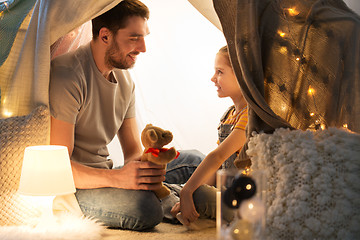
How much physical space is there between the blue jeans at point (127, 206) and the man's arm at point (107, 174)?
29 millimetres

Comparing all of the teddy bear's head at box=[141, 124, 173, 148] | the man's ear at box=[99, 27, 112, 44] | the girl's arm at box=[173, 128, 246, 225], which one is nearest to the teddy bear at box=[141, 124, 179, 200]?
the teddy bear's head at box=[141, 124, 173, 148]

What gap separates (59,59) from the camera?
2.00m

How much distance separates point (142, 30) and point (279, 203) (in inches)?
44.4

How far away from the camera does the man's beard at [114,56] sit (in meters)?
2.08

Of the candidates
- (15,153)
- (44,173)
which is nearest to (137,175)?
(44,173)

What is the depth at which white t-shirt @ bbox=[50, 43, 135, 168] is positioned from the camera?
1.88m

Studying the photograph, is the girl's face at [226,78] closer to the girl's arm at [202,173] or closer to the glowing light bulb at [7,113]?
the girl's arm at [202,173]

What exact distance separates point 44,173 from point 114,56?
692 mm

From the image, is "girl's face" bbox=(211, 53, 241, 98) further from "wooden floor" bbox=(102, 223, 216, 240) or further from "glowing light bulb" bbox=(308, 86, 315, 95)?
"wooden floor" bbox=(102, 223, 216, 240)

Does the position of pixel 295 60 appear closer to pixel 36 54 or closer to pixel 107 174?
pixel 107 174

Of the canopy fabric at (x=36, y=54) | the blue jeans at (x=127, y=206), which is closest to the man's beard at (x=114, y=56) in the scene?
the canopy fabric at (x=36, y=54)

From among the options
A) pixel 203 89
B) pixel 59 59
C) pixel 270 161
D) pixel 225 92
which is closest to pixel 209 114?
pixel 203 89

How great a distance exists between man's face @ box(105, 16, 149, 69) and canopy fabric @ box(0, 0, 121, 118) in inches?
8.8

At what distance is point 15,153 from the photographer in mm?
1760
